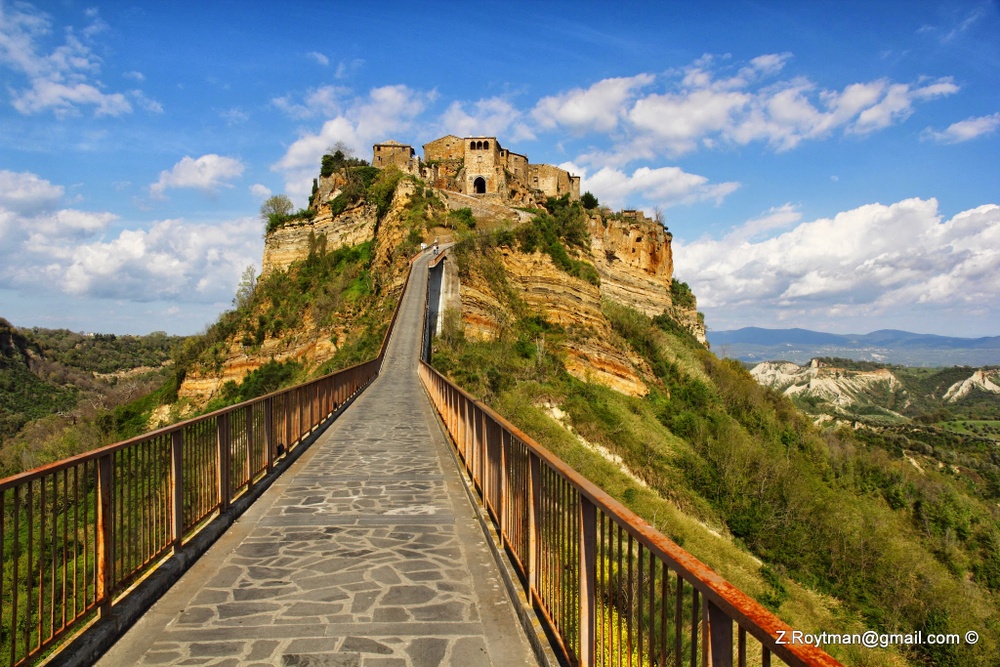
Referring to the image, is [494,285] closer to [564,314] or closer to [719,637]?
[564,314]

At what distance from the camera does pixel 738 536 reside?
2442 centimetres

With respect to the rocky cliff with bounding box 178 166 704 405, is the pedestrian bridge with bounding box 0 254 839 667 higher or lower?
lower

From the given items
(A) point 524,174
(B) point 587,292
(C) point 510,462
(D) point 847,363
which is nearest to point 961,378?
(D) point 847,363

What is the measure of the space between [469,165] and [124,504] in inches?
2550

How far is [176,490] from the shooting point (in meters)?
5.65

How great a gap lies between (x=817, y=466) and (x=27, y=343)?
329 feet

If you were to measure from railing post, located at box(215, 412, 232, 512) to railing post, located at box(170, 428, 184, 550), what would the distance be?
1.17m

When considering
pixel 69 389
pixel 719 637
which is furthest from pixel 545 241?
pixel 69 389

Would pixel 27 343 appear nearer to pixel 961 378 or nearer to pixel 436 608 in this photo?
pixel 436 608

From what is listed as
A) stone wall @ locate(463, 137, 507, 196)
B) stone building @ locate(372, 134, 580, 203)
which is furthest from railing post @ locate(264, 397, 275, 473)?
stone wall @ locate(463, 137, 507, 196)

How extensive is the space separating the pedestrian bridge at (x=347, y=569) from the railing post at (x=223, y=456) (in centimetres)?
2

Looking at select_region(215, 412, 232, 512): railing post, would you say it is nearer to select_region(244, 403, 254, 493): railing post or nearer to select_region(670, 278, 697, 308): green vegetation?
select_region(244, 403, 254, 493): railing post

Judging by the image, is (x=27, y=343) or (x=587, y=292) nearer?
(x=587, y=292)

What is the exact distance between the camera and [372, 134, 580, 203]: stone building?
218 ft
